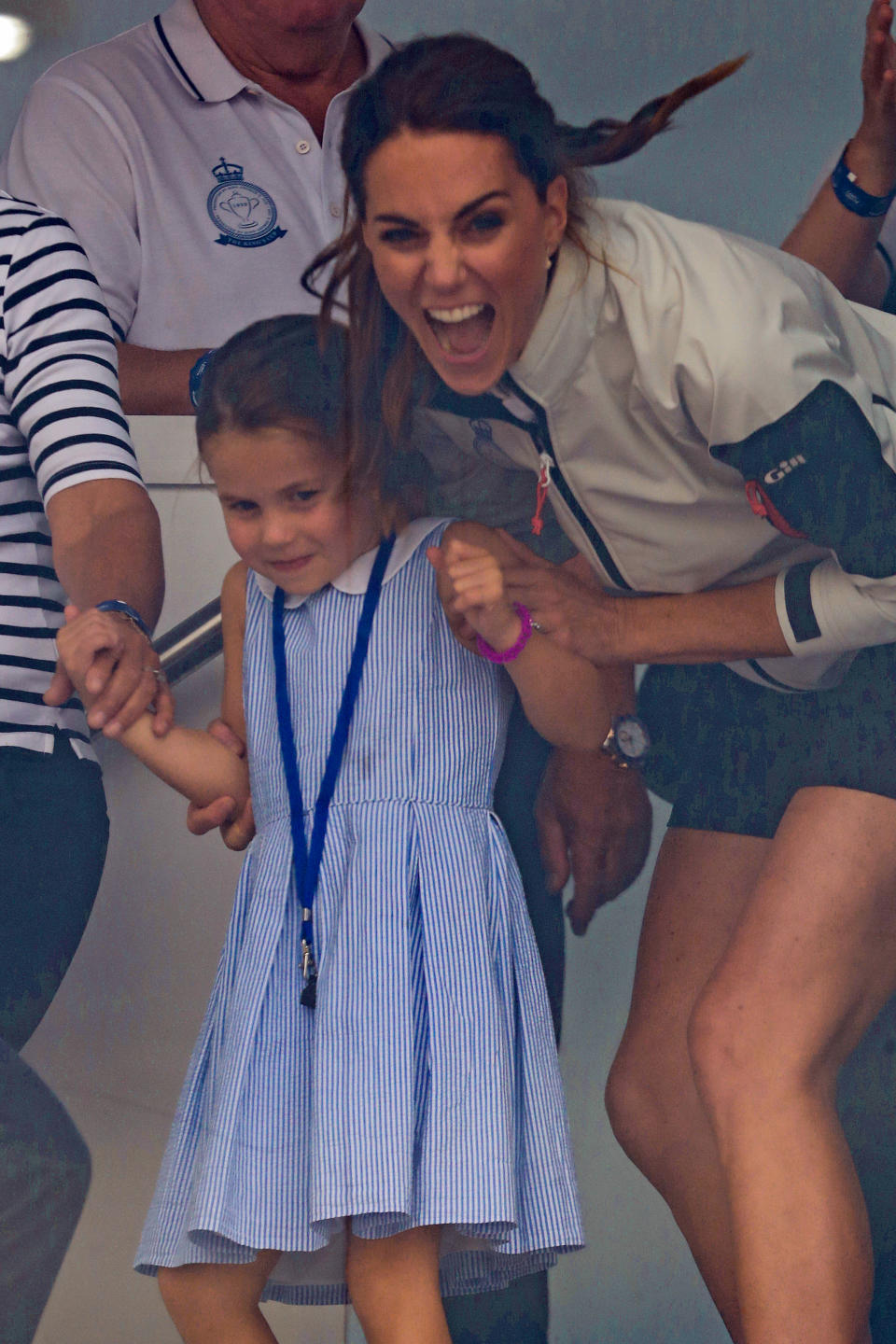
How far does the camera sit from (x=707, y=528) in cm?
94

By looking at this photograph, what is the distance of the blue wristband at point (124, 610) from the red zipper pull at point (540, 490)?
263 millimetres

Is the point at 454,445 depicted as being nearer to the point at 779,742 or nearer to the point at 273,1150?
the point at 779,742

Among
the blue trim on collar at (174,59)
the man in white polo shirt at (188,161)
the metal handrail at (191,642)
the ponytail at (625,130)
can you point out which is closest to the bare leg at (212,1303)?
the metal handrail at (191,642)

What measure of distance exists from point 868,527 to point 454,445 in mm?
274

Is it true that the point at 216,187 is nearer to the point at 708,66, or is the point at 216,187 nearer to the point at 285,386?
the point at 285,386

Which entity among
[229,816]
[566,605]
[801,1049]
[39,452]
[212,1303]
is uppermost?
[39,452]

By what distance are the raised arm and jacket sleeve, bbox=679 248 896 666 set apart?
52mm

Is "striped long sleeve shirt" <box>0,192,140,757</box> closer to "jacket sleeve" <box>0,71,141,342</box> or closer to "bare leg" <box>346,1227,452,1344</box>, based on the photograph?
"jacket sleeve" <box>0,71,141,342</box>

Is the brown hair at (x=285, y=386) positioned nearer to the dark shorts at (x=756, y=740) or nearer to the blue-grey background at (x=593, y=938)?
the blue-grey background at (x=593, y=938)

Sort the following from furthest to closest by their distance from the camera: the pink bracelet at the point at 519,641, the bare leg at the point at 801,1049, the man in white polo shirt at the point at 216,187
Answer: the man in white polo shirt at the point at 216,187 → the pink bracelet at the point at 519,641 → the bare leg at the point at 801,1049

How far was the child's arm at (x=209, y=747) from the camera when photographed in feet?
3.16

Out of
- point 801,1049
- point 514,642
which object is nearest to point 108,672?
point 514,642

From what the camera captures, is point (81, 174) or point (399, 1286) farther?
point (81, 174)

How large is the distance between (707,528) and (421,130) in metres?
0.30
